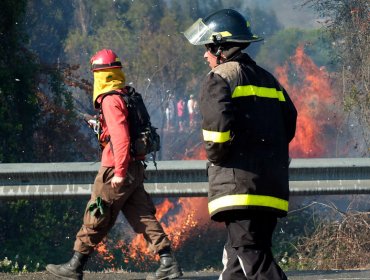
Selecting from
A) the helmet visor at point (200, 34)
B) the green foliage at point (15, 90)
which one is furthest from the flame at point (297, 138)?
the helmet visor at point (200, 34)

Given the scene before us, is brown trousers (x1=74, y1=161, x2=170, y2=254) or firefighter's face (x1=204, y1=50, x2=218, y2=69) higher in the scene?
firefighter's face (x1=204, y1=50, x2=218, y2=69)

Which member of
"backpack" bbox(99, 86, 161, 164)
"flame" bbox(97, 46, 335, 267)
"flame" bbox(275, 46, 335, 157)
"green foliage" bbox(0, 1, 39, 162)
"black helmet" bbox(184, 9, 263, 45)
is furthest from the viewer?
"flame" bbox(275, 46, 335, 157)

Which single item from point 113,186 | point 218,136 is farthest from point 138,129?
point 218,136

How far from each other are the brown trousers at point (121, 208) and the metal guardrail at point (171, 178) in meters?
0.42

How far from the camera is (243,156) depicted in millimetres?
5508

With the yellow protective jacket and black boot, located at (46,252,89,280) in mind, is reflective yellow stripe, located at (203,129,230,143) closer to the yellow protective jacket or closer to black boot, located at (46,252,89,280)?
the yellow protective jacket

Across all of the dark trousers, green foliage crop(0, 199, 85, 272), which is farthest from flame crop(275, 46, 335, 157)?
the dark trousers

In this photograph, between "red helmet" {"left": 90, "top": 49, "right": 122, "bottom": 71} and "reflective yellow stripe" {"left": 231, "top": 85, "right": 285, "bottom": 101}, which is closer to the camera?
"reflective yellow stripe" {"left": 231, "top": 85, "right": 285, "bottom": 101}

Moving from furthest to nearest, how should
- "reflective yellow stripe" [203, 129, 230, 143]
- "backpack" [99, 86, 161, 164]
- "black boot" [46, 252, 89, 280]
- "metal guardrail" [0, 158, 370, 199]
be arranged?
"metal guardrail" [0, 158, 370, 199] → "black boot" [46, 252, 89, 280] → "backpack" [99, 86, 161, 164] → "reflective yellow stripe" [203, 129, 230, 143]

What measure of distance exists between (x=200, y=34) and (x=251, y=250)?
116cm

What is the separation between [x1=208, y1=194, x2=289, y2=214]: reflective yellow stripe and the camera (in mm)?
5461

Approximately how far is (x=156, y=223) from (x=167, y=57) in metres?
40.6

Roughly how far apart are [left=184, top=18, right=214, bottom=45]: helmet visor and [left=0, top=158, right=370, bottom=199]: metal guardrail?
85.8 inches

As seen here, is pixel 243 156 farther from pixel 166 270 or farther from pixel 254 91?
pixel 166 270
